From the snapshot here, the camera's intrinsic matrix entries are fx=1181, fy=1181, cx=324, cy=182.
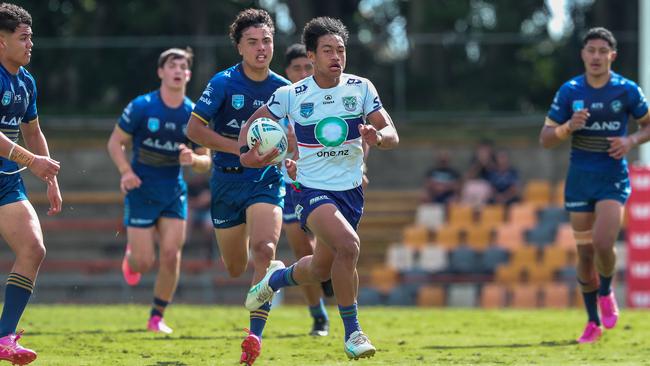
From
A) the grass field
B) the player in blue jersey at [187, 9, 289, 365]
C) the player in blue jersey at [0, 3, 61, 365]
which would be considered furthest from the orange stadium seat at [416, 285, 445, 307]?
the player in blue jersey at [0, 3, 61, 365]

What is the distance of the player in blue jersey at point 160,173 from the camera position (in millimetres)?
11898

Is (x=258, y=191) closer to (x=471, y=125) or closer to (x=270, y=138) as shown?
(x=270, y=138)

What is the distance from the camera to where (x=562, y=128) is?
10.6 m

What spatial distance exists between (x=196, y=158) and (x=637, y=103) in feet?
13.3

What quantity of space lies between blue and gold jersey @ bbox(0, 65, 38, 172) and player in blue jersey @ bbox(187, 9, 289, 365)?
137cm

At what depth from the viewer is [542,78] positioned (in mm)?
25500

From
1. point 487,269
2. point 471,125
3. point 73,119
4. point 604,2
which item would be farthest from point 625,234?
point 73,119

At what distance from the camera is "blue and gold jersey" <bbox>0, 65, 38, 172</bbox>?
8.55 meters

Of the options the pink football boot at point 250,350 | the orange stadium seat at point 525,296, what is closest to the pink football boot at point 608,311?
the pink football boot at point 250,350

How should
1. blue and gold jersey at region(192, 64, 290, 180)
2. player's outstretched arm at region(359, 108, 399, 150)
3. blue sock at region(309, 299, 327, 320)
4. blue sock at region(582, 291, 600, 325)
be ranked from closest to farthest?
player's outstretched arm at region(359, 108, 399, 150) < blue and gold jersey at region(192, 64, 290, 180) < blue sock at region(582, 291, 600, 325) < blue sock at region(309, 299, 327, 320)

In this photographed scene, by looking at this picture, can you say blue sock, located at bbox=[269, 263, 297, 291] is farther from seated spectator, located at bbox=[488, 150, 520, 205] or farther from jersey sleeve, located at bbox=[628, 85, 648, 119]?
seated spectator, located at bbox=[488, 150, 520, 205]

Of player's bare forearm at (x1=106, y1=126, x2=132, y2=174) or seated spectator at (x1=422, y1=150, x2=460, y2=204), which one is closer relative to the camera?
player's bare forearm at (x1=106, y1=126, x2=132, y2=174)

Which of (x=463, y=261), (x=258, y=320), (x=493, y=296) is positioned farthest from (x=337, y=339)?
(x=463, y=261)

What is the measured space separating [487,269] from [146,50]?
25.8 feet
